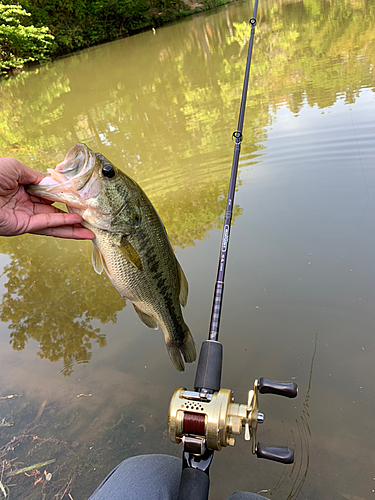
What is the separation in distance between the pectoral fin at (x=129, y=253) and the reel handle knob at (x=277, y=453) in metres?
1.05

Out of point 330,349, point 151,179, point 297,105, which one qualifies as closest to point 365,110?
point 297,105

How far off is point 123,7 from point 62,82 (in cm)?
1859

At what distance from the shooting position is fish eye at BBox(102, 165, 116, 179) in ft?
5.95

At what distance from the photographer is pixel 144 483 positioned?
1.44 metres

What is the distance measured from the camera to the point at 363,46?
10.9 metres

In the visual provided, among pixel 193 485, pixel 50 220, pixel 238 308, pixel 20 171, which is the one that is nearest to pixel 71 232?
pixel 50 220

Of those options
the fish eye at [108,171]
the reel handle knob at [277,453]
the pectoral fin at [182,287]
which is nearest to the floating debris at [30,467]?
the pectoral fin at [182,287]

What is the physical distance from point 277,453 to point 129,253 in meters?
1.14

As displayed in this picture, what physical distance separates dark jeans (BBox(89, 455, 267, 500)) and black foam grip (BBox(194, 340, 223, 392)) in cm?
41

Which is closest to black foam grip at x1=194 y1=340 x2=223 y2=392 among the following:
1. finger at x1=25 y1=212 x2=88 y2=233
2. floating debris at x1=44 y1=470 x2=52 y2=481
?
finger at x1=25 y1=212 x2=88 y2=233

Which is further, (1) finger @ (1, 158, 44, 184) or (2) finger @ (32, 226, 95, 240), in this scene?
(2) finger @ (32, 226, 95, 240)

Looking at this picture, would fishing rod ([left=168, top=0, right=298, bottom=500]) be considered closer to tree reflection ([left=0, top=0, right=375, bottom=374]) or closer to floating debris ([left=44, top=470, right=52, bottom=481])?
floating debris ([left=44, top=470, right=52, bottom=481])

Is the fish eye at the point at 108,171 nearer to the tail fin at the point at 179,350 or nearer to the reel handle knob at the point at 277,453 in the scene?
the tail fin at the point at 179,350

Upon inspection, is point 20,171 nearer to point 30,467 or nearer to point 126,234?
point 126,234
